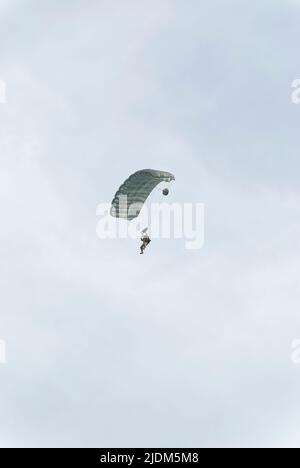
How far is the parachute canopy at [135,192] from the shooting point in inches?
3059

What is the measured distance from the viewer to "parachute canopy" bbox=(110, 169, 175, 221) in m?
77.7

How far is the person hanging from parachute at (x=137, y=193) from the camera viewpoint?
77.8 meters

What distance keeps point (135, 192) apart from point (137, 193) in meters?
0.44

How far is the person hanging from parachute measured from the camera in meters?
77.8

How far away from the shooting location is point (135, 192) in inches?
3172

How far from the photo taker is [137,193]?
266 ft
